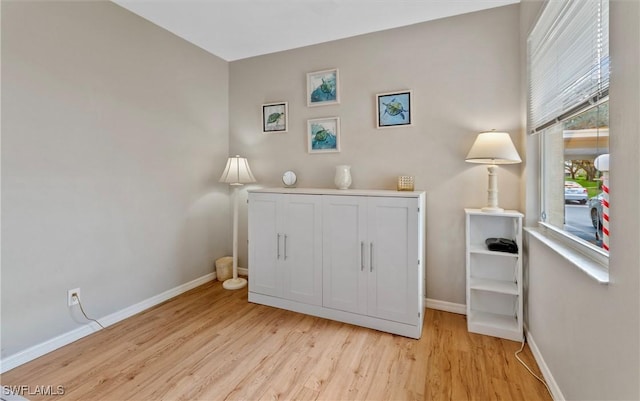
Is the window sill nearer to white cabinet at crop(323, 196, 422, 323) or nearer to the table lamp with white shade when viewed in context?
the table lamp with white shade

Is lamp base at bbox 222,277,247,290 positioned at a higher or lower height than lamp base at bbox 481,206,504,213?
lower

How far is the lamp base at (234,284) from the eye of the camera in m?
3.11

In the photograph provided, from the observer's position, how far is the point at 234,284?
3.15 m

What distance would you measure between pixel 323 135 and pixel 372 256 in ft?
4.52

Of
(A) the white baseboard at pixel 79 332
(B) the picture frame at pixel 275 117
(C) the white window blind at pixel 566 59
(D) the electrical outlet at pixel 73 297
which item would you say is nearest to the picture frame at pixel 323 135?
(B) the picture frame at pixel 275 117

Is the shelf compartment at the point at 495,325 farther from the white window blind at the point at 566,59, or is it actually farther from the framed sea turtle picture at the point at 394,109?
the framed sea turtle picture at the point at 394,109

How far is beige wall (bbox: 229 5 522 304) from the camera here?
237 cm

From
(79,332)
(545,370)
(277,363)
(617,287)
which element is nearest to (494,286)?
(545,370)

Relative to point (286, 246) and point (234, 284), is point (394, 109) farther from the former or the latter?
point (234, 284)

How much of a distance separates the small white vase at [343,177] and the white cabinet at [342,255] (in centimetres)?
34

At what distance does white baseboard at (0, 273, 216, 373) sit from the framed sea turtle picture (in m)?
2.61

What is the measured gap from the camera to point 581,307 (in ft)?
4.24

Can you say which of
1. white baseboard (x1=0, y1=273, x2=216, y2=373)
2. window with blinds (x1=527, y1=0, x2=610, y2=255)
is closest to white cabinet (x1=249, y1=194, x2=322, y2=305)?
white baseboard (x1=0, y1=273, x2=216, y2=373)

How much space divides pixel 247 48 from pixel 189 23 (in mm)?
636
